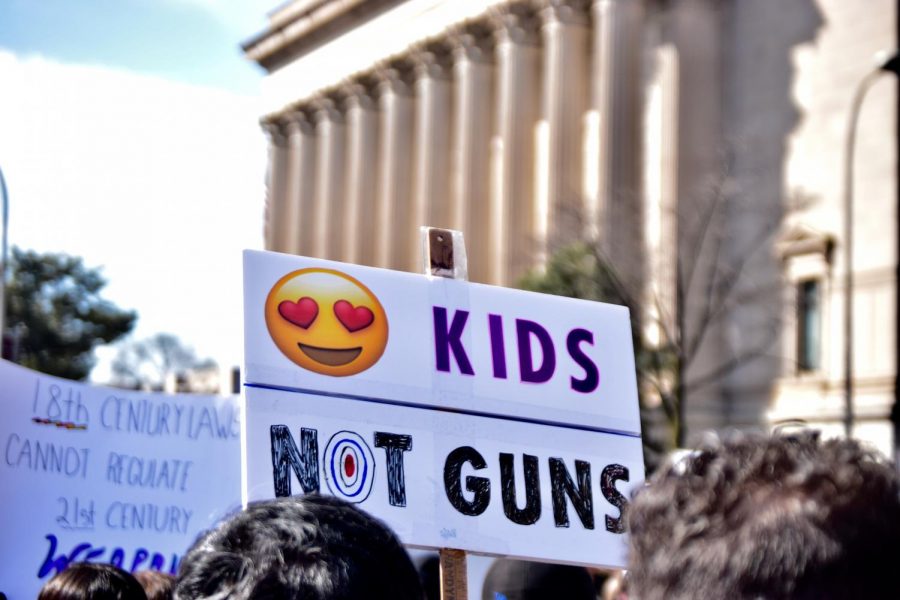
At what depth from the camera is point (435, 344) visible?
12.6 ft

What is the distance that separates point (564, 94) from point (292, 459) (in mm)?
36827

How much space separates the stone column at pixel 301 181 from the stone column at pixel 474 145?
10.6 meters

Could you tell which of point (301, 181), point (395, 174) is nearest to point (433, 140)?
point (395, 174)

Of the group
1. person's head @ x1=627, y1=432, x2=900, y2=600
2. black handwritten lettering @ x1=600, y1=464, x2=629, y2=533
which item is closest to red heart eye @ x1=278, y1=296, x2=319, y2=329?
black handwritten lettering @ x1=600, y1=464, x2=629, y2=533

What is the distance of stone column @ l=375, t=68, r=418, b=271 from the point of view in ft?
155

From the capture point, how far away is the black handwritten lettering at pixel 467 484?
3672mm

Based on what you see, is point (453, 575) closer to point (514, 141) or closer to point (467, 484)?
point (467, 484)

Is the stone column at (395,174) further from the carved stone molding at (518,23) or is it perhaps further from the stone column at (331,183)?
the carved stone molding at (518,23)

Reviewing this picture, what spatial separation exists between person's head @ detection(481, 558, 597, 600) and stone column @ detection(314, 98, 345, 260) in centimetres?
4677

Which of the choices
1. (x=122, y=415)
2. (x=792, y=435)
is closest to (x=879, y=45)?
(x=122, y=415)

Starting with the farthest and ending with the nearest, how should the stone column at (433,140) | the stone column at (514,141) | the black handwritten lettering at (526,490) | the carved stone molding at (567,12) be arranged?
the stone column at (433,140), the stone column at (514,141), the carved stone molding at (567,12), the black handwritten lettering at (526,490)

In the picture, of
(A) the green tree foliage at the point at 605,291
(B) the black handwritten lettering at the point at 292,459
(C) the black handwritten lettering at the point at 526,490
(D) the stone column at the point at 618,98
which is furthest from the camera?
(D) the stone column at the point at 618,98

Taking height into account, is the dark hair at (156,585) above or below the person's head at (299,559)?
below

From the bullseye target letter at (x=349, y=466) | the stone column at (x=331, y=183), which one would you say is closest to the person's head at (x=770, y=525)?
the bullseye target letter at (x=349, y=466)
